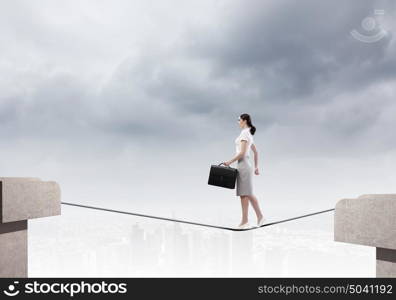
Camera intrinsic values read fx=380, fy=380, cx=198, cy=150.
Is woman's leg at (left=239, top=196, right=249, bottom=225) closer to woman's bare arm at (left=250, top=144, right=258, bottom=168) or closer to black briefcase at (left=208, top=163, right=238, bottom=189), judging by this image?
black briefcase at (left=208, top=163, right=238, bottom=189)

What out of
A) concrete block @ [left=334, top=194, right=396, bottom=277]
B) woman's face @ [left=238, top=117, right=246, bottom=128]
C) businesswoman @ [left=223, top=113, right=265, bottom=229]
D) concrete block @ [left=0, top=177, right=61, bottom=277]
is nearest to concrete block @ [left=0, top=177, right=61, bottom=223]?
concrete block @ [left=0, top=177, right=61, bottom=277]

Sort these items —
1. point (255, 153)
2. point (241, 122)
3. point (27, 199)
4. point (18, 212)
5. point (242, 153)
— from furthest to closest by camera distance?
point (255, 153) → point (241, 122) → point (242, 153) → point (27, 199) → point (18, 212)

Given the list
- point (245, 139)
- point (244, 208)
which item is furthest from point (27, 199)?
point (245, 139)

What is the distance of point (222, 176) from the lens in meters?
7.30

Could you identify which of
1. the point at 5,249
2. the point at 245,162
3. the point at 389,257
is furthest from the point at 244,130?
the point at 5,249

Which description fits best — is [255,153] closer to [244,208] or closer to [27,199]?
[244,208]

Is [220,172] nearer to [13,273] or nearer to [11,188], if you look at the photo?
[11,188]

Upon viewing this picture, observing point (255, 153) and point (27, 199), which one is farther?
point (255, 153)

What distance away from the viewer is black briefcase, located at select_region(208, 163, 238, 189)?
729 cm

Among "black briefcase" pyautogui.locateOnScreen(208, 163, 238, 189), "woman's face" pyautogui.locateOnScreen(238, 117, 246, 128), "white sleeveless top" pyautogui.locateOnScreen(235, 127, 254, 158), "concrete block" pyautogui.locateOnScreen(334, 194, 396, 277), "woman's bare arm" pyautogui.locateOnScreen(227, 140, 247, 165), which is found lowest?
"concrete block" pyautogui.locateOnScreen(334, 194, 396, 277)

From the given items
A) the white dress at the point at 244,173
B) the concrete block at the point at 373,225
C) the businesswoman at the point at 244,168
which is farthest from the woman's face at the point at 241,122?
the concrete block at the point at 373,225

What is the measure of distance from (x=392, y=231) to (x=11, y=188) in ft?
21.0

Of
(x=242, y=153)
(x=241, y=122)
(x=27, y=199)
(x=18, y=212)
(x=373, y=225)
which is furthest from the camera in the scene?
(x=241, y=122)

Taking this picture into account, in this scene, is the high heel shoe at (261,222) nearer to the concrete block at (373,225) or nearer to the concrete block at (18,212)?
the concrete block at (373,225)
